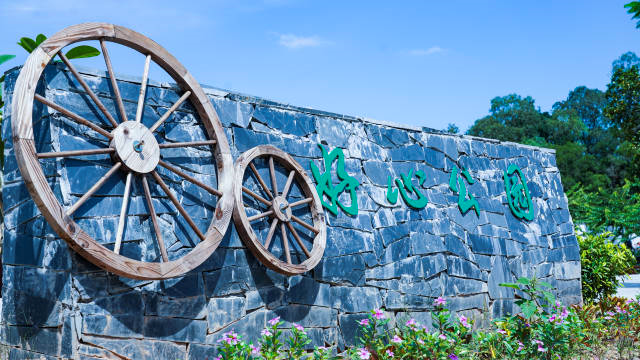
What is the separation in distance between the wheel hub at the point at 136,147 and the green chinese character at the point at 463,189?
4492 mm

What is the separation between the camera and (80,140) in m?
4.42

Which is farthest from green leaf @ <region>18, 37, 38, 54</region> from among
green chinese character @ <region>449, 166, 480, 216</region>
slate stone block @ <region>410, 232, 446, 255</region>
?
green chinese character @ <region>449, 166, 480, 216</region>

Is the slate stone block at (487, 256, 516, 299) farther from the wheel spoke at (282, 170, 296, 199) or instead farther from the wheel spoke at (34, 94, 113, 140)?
the wheel spoke at (34, 94, 113, 140)

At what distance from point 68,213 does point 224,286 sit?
1.60 m

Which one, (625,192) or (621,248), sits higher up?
(625,192)

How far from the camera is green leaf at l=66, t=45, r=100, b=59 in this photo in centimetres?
609

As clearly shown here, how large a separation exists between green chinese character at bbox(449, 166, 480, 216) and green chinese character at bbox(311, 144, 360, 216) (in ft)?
6.28

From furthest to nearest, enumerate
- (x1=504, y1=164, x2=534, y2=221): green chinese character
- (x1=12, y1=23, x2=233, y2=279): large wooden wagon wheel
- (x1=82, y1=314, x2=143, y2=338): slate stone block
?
(x1=504, y1=164, x2=534, y2=221): green chinese character
(x1=82, y1=314, x2=143, y2=338): slate stone block
(x1=12, y1=23, x2=233, y2=279): large wooden wagon wheel

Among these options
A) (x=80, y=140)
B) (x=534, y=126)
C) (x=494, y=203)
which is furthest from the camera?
(x=534, y=126)

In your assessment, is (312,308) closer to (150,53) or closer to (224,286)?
(224,286)

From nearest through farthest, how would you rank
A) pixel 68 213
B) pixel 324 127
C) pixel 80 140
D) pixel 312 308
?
1. pixel 68 213
2. pixel 80 140
3. pixel 312 308
4. pixel 324 127

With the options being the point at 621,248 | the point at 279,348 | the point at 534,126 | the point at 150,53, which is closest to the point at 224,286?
the point at 279,348

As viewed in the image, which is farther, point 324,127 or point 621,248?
point 621,248

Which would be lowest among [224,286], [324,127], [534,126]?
[224,286]
